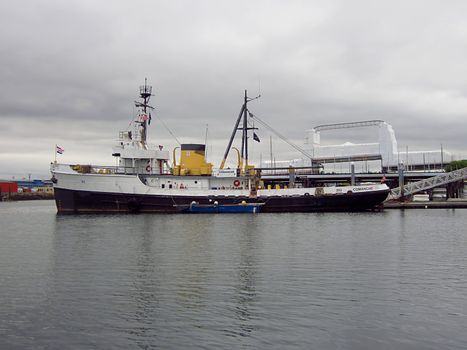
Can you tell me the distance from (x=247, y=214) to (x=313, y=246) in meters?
26.6

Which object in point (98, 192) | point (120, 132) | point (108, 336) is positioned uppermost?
point (120, 132)

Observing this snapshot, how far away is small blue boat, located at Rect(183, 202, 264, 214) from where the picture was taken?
56531 millimetres

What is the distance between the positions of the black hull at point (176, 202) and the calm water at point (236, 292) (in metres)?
23.8

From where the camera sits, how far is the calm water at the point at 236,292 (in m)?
13.1

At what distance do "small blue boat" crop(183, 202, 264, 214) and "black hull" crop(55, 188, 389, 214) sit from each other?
640 millimetres

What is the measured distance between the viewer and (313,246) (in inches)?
1118

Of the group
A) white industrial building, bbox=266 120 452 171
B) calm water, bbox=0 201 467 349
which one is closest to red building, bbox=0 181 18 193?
white industrial building, bbox=266 120 452 171

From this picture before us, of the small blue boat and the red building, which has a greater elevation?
the red building

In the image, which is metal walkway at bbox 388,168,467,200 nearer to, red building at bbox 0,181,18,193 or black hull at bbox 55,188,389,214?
black hull at bbox 55,188,389,214

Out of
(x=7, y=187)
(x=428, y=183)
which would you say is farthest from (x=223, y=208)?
(x=7, y=187)

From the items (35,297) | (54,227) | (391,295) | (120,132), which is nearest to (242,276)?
(391,295)

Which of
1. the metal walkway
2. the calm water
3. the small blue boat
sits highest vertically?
the metal walkway

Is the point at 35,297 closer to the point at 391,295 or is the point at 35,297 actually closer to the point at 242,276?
the point at 242,276

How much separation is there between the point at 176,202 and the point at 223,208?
5.46 meters
